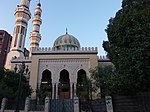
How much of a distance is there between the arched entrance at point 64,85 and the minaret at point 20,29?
8638 millimetres

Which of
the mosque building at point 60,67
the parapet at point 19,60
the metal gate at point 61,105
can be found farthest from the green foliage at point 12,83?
the parapet at point 19,60

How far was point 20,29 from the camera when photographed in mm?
33562

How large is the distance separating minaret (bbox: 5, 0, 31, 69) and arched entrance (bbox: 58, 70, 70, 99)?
8638mm

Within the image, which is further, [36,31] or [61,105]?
[36,31]

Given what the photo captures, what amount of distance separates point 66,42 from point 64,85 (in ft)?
27.3

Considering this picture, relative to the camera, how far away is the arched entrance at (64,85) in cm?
2641

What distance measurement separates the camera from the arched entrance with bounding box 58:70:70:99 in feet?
86.7

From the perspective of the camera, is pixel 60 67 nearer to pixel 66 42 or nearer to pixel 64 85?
pixel 64 85

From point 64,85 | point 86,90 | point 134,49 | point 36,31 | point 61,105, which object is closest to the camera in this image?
point 134,49

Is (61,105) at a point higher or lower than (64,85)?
lower

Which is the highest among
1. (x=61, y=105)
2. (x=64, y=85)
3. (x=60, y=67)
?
(x=60, y=67)

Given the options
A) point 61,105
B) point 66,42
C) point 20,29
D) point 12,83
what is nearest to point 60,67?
point 12,83

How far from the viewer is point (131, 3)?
13.0 m

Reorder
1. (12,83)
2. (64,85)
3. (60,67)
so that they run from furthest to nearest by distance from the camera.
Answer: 1. (64,85)
2. (60,67)
3. (12,83)
